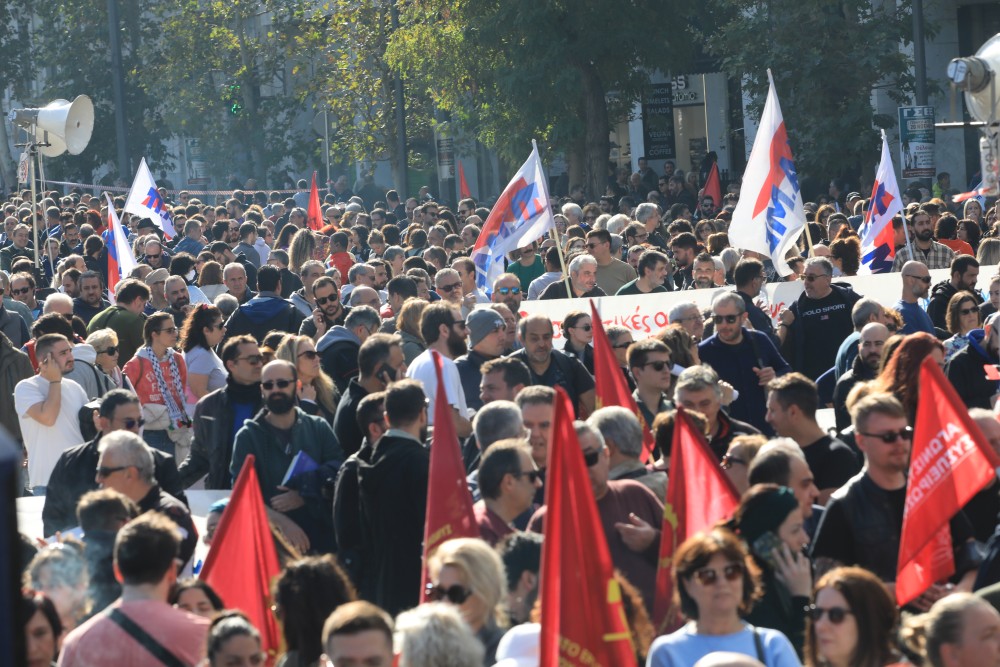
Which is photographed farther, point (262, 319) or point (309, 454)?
point (262, 319)

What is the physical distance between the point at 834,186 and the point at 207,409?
59.1 ft

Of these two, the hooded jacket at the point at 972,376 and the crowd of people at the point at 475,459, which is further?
the hooded jacket at the point at 972,376

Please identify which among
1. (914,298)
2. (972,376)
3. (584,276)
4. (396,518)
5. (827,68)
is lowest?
(396,518)

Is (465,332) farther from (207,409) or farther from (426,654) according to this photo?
(426,654)

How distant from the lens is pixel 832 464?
6.61m

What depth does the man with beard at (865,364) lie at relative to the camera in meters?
8.63

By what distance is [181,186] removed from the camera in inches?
2389

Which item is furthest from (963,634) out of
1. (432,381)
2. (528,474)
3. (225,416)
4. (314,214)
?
(314,214)

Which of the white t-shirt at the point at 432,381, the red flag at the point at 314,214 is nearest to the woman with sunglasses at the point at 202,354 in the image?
the white t-shirt at the point at 432,381

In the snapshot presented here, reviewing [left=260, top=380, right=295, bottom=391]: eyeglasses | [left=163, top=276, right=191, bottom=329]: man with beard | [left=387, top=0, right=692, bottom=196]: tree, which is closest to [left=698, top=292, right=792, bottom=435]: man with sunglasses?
[left=260, top=380, right=295, bottom=391]: eyeglasses

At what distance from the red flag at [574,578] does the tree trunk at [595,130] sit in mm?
24820

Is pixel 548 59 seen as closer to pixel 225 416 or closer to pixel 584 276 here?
pixel 584 276

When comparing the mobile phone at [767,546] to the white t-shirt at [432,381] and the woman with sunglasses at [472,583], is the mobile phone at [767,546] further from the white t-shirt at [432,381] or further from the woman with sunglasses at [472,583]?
the white t-shirt at [432,381]

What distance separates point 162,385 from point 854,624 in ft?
20.9
